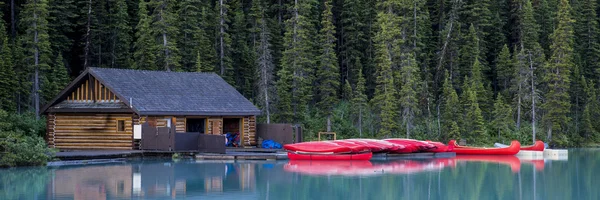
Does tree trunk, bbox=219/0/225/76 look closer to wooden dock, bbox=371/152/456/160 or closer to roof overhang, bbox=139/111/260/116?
roof overhang, bbox=139/111/260/116

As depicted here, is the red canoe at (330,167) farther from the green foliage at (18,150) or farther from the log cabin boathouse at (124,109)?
the green foliage at (18,150)

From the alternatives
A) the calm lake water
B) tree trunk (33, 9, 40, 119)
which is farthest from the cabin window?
tree trunk (33, 9, 40, 119)

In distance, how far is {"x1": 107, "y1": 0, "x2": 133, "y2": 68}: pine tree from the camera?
51.0m

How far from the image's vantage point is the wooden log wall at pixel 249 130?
136 feet

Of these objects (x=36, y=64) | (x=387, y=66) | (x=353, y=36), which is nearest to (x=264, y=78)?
(x=387, y=66)

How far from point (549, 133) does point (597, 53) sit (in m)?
15.3

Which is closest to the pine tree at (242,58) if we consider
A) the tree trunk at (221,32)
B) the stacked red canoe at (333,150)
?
the tree trunk at (221,32)

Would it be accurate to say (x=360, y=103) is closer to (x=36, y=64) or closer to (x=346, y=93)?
(x=346, y=93)

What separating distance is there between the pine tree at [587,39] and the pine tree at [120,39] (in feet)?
121

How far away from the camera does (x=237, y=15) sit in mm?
57219

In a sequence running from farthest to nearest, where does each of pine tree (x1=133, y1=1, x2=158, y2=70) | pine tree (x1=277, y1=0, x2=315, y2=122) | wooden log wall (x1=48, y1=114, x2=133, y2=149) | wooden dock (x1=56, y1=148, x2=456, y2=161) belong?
1. pine tree (x1=277, y1=0, x2=315, y2=122)
2. pine tree (x1=133, y1=1, x2=158, y2=70)
3. wooden log wall (x1=48, y1=114, x2=133, y2=149)
4. wooden dock (x1=56, y1=148, x2=456, y2=161)

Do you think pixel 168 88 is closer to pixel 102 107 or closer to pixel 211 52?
pixel 102 107

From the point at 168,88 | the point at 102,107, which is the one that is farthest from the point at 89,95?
the point at 168,88

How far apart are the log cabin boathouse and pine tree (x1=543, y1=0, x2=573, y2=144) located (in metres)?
24.2
